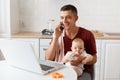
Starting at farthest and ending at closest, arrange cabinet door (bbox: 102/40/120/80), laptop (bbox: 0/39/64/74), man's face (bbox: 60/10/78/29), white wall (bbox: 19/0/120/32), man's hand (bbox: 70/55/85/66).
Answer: white wall (bbox: 19/0/120/32) → cabinet door (bbox: 102/40/120/80) → man's face (bbox: 60/10/78/29) → man's hand (bbox: 70/55/85/66) → laptop (bbox: 0/39/64/74)

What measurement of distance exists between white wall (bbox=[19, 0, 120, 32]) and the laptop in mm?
2006

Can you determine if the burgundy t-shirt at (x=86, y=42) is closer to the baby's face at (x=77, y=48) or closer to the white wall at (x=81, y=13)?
the baby's face at (x=77, y=48)

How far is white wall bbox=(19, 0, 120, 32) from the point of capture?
3611mm

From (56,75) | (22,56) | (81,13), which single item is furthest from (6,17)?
(56,75)

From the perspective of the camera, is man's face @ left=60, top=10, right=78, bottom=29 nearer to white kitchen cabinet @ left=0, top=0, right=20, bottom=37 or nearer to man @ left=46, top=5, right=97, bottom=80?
man @ left=46, top=5, right=97, bottom=80

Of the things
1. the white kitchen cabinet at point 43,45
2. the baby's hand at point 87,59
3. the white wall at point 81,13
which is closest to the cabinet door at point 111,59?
the white wall at point 81,13

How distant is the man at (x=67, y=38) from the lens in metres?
2.07

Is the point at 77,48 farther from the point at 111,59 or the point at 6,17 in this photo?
the point at 6,17

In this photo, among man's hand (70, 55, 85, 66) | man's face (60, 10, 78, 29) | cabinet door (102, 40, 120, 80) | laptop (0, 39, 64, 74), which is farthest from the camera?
cabinet door (102, 40, 120, 80)

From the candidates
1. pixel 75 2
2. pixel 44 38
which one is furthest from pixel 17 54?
pixel 75 2

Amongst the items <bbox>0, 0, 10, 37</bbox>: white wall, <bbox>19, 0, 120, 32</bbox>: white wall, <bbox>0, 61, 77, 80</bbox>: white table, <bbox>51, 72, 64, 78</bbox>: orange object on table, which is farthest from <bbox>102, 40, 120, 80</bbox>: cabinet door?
<bbox>51, 72, 64, 78</bbox>: orange object on table

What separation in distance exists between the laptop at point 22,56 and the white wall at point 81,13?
2006 millimetres

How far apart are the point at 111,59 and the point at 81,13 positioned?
951 millimetres

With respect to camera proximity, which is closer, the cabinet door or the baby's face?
the baby's face
